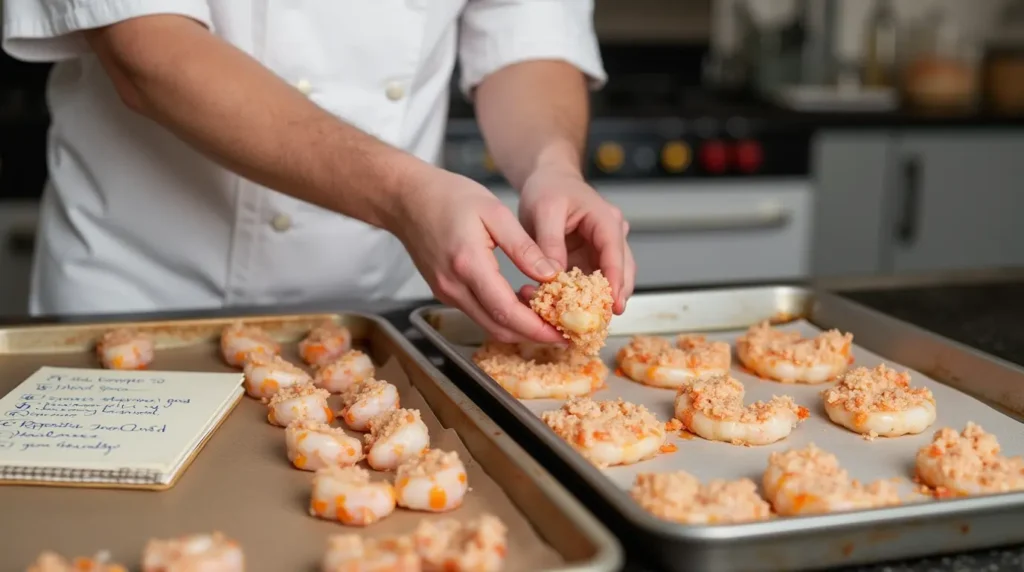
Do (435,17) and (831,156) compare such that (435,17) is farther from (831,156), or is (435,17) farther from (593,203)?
(831,156)

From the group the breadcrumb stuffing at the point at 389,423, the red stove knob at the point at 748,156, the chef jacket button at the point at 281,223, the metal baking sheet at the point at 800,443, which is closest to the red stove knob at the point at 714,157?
the red stove knob at the point at 748,156

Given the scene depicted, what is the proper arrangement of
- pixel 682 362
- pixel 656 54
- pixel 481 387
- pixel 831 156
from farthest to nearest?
pixel 656 54 → pixel 831 156 → pixel 682 362 → pixel 481 387

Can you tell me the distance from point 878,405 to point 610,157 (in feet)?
6.24

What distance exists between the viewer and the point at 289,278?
1.62 m

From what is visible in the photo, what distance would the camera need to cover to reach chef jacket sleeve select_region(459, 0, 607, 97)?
166 centimetres

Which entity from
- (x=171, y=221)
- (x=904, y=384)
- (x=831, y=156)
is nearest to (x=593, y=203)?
(x=904, y=384)

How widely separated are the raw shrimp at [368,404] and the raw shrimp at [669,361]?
0.31 metres

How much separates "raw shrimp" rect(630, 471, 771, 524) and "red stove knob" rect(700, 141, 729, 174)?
2209mm

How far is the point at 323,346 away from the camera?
1.25 meters

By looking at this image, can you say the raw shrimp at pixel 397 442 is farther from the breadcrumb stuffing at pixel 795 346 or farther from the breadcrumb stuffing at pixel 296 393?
the breadcrumb stuffing at pixel 795 346

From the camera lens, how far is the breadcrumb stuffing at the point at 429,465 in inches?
33.1

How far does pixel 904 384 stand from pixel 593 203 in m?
0.40

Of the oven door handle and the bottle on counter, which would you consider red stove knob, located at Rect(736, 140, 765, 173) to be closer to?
the oven door handle

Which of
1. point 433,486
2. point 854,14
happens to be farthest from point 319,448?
point 854,14
